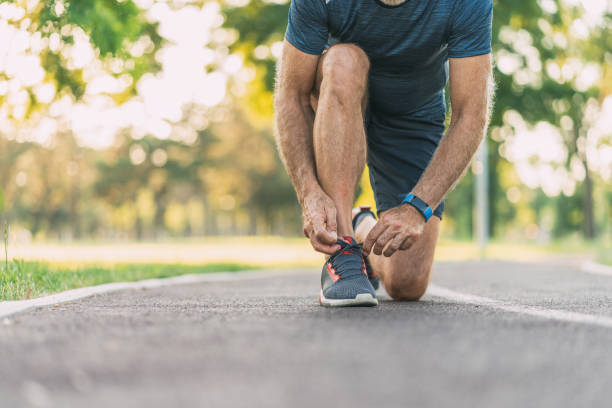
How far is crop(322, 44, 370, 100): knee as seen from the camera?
3.43 meters

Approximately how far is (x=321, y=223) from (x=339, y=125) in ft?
1.86

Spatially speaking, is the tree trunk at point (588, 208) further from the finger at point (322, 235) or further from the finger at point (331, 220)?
the finger at point (322, 235)

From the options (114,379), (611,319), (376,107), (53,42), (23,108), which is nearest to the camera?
(114,379)

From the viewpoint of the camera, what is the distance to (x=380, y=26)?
3496mm

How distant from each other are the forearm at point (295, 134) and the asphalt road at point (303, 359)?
0.86 m

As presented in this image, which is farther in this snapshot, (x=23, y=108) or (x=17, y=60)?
(x=23, y=108)

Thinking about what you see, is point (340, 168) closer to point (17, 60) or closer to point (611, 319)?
point (611, 319)

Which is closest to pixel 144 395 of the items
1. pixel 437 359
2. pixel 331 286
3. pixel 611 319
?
pixel 437 359

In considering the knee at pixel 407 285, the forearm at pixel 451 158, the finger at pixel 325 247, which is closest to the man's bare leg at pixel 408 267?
the knee at pixel 407 285

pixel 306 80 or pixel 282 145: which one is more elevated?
pixel 306 80

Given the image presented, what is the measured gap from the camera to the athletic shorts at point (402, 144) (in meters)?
4.20

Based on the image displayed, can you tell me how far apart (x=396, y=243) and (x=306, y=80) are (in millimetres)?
1004

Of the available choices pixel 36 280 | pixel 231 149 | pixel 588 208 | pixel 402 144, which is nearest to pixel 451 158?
pixel 402 144

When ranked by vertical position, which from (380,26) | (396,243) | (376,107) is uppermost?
(380,26)
